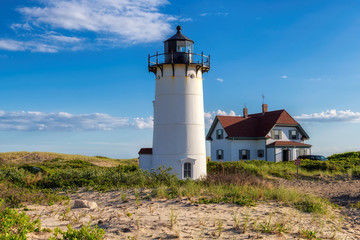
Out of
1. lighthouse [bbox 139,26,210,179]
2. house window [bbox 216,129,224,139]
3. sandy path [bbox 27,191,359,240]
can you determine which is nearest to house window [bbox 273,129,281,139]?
house window [bbox 216,129,224,139]

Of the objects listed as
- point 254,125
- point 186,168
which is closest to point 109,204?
point 186,168

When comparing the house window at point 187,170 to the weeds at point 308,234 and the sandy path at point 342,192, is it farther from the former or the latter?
the weeds at point 308,234

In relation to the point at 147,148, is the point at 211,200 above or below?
below

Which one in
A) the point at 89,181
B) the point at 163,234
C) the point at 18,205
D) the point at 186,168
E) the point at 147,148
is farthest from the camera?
the point at 147,148

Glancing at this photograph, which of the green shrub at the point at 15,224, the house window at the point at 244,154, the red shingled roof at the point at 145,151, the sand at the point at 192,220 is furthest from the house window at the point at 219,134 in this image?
the green shrub at the point at 15,224

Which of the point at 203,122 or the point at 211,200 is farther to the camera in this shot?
the point at 203,122

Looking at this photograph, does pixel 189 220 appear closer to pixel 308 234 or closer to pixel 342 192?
pixel 308 234

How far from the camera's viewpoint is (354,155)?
41562mm

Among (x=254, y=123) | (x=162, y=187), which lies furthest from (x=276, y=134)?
(x=162, y=187)

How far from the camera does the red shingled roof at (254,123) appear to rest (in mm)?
39844

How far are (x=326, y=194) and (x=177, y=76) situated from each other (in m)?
11.2

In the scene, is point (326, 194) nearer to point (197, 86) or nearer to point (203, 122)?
point (203, 122)

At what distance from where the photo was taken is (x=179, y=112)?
21984 millimetres

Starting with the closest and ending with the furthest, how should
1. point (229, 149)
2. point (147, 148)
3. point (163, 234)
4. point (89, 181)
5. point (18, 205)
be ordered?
point (163, 234), point (18, 205), point (89, 181), point (147, 148), point (229, 149)
